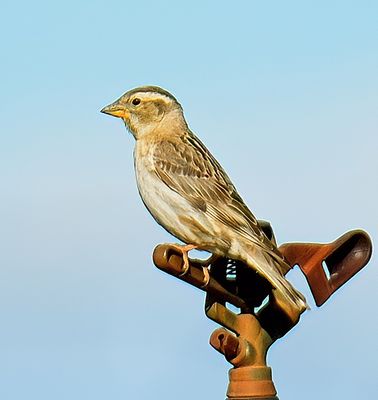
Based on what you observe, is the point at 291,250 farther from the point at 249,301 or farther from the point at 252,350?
the point at 252,350

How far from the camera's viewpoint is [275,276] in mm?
4988

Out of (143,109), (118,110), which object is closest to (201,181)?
(143,109)

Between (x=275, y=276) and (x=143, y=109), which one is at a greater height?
(x=143, y=109)

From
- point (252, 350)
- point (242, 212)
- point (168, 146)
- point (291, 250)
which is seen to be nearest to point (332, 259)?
point (291, 250)

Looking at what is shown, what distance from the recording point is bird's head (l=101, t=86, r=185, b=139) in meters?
6.94

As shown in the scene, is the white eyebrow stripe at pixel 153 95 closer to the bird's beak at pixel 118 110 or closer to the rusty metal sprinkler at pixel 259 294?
the bird's beak at pixel 118 110

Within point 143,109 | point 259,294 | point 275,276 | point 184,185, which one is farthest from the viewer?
point 143,109

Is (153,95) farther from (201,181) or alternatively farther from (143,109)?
(201,181)

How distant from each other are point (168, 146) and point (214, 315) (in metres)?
2.49

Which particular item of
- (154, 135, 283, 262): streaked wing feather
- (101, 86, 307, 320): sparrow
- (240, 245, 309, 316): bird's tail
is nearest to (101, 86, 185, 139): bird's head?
(101, 86, 307, 320): sparrow

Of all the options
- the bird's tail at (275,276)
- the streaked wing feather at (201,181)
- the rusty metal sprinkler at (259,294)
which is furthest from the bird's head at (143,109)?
the rusty metal sprinkler at (259,294)

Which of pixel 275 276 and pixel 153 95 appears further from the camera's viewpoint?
pixel 153 95

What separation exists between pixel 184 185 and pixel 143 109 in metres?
0.83

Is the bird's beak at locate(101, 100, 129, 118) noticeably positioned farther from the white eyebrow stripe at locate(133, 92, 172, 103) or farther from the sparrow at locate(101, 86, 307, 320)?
the white eyebrow stripe at locate(133, 92, 172, 103)
